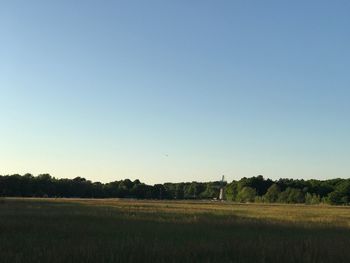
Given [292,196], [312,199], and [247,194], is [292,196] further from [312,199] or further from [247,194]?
[247,194]

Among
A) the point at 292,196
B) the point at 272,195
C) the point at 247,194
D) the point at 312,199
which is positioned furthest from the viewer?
the point at 247,194

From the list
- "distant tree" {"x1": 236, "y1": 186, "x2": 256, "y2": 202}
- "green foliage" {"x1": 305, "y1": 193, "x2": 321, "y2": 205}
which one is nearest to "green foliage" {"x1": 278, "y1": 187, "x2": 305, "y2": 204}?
"green foliage" {"x1": 305, "y1": 193, "x2": 321, "y2": 205}

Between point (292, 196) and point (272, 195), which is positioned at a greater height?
point (272, 195)

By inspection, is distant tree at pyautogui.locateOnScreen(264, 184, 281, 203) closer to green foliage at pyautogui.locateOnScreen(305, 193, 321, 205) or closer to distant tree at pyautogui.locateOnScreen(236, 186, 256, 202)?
distant tree at pyautogui.locateOnScreen(236, 186, 256, 202)

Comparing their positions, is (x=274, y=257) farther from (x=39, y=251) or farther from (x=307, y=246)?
(x=39, y=251)

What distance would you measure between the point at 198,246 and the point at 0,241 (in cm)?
665

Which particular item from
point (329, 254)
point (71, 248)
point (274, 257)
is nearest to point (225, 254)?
point (274, 257)

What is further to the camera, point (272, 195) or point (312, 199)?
point (272, 195)

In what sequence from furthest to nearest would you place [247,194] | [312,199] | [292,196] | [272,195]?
1. [247,194]
2. [272,195]
3. [292,196]
4. [312,199]

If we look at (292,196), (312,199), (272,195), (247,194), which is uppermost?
(247,194)

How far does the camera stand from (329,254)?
1717 centimetres

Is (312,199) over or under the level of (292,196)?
under

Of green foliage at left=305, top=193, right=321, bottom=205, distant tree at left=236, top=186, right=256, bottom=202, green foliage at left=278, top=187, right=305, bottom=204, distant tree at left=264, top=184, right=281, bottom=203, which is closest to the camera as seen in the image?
green foliage at left=305, top=193, right=321, bottom=205

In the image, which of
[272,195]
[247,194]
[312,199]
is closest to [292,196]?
[272,195]
